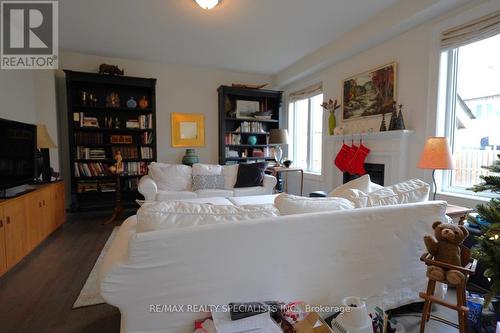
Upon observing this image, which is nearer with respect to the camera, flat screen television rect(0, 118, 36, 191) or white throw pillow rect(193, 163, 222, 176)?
flat screen television rect(0, 118, 36, 191)

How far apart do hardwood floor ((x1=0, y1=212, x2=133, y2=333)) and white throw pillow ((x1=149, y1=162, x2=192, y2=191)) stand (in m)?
1.03

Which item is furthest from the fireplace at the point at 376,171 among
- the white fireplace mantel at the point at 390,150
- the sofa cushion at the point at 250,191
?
the sofa cushion at the point at 250,191

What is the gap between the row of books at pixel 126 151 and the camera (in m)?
4.46

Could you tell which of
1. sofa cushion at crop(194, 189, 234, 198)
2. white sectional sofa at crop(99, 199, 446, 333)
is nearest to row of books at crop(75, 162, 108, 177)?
sofa cushion at crop(194, 189, 234, 198)

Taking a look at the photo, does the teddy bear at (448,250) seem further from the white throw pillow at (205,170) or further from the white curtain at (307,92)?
the white curtain at (307,92)

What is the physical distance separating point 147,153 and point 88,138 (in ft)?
3.05

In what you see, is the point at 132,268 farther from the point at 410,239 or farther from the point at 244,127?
the point at 244,127

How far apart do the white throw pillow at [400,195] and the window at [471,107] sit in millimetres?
1265

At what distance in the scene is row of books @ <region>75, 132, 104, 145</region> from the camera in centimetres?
423

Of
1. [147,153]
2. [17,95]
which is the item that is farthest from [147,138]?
[17,95]

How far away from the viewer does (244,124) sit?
Result: 5.18m

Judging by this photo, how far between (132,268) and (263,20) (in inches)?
122

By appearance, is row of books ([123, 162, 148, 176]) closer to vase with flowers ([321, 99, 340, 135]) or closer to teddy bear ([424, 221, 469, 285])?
vase with flowers ([321, 99, 340, 135])

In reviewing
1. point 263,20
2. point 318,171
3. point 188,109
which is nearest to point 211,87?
point 188,109
